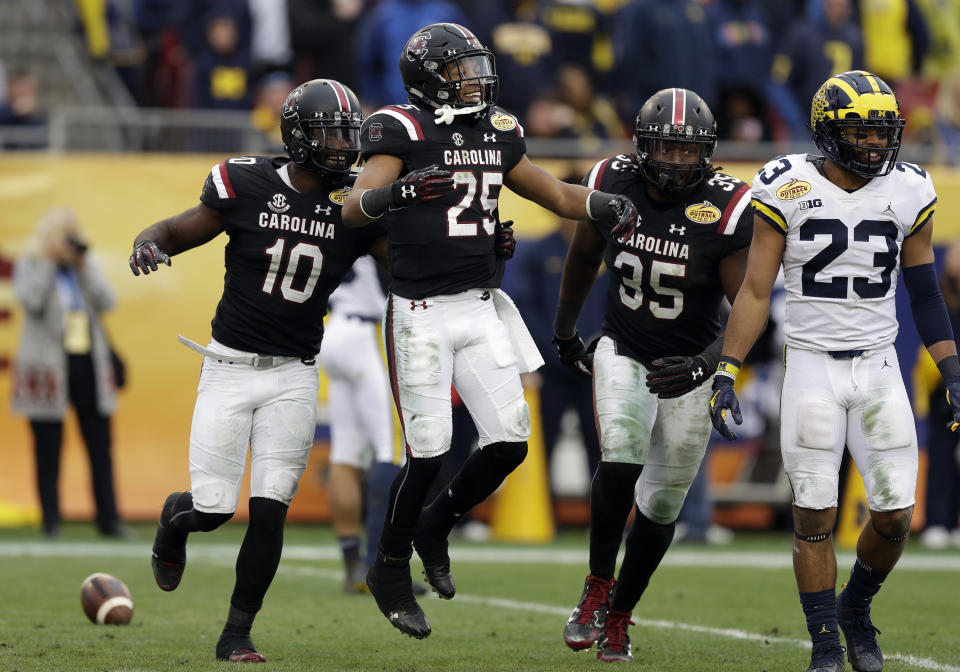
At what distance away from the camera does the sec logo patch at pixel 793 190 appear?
210 inches

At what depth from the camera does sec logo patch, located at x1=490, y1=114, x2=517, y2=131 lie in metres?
5.66

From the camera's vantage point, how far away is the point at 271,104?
1190cm

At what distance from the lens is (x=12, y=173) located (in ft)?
36.0

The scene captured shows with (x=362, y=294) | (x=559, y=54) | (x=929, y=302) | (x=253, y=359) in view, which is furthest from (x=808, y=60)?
(x=253, y=359)

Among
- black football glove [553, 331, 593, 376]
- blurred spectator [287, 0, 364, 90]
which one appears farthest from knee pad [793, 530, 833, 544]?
blurred spectator [287, 0, 364, 90]

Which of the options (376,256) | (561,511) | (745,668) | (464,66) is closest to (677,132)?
(464,66)

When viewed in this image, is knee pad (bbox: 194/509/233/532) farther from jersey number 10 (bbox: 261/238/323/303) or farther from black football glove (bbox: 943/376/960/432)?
black football glove (bbox: 943/376/960/432)

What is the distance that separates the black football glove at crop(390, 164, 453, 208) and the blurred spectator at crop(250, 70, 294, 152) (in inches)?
243

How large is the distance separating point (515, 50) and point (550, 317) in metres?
2.93

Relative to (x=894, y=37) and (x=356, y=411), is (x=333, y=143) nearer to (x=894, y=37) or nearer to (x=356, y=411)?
(x=356, y=411)

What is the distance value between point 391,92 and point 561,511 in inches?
141

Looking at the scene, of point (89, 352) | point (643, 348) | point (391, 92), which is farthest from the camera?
point (391, 92)

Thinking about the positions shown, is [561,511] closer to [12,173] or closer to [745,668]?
[12,173]

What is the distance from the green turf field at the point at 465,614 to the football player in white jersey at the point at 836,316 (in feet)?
2.24
